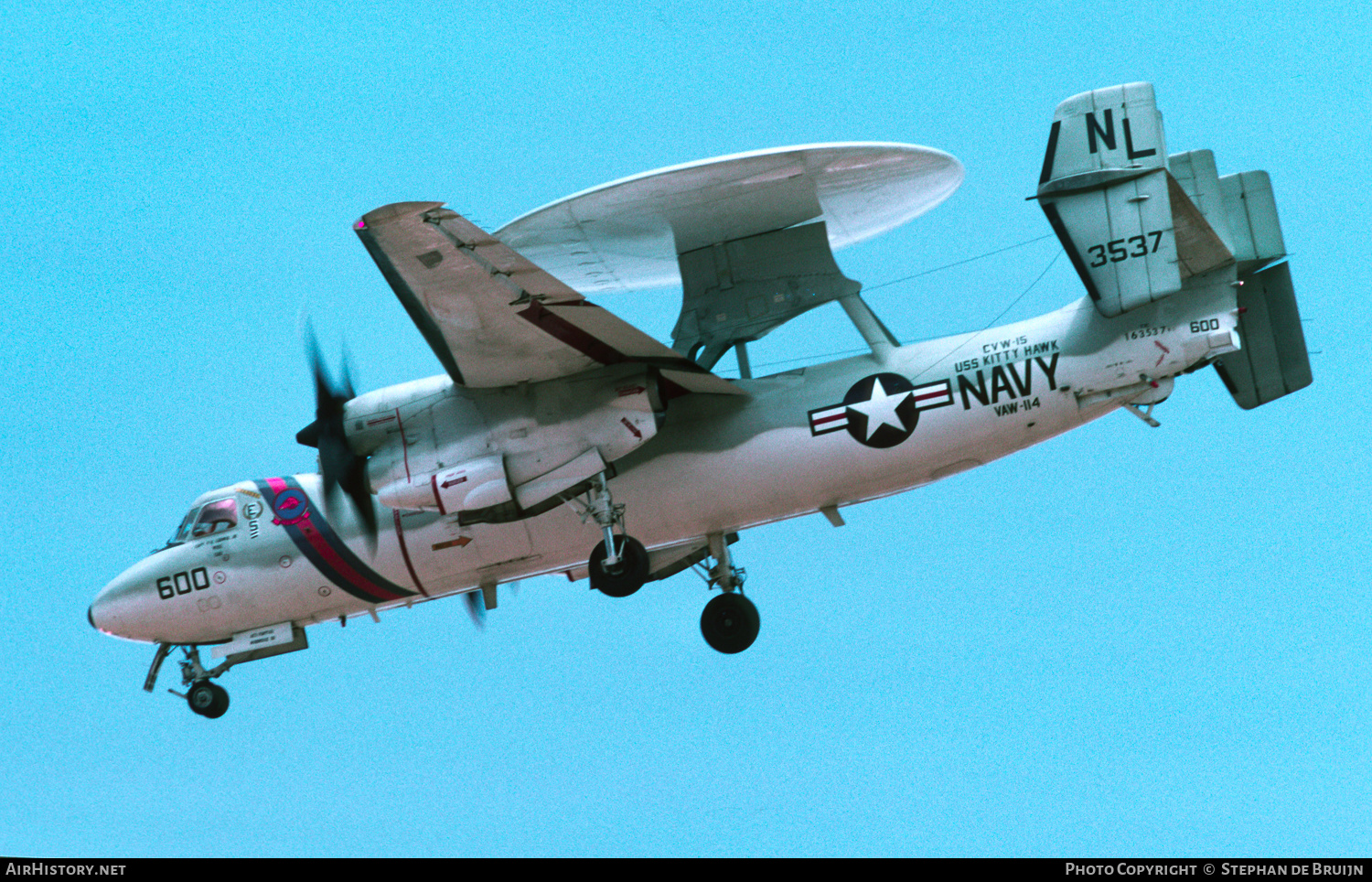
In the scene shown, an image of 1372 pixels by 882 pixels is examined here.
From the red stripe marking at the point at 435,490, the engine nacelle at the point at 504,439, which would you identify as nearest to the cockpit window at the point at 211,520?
the engine nacelle at the point at 504,439

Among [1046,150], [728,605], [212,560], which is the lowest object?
[728,605]

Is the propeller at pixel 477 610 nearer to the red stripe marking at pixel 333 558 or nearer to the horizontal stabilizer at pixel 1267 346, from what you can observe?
the red stripe marking at pixel 333 558

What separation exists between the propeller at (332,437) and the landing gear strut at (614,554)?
3.30 meters

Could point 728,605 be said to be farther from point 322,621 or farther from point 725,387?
point 322,621

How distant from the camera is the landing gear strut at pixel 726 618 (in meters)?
24.2

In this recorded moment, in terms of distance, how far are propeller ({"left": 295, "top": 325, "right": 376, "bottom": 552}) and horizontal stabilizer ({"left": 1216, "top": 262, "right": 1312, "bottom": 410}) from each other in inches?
489

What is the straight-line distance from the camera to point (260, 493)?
2536 cm

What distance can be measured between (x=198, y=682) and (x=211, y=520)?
2.82 meters

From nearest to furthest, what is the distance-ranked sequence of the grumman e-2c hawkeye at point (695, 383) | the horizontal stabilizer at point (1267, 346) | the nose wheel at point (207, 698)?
the grumman e-2c hawkeye at point (695, 383) < the horizontal stabilizer at point (1267, 346) < the nose wheel at point (207, 698)

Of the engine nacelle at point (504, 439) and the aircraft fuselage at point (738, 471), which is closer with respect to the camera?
the aircraft fuselage at point (738, 471)

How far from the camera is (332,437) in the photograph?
22.9 metres

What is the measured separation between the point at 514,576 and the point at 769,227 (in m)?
6.75
